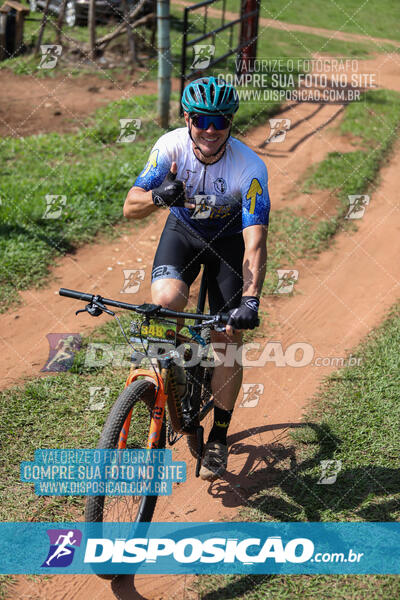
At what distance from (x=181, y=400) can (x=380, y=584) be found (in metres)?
1.62

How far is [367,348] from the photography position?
5.89 metres

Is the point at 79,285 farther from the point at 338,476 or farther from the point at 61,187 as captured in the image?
the point at 338,476

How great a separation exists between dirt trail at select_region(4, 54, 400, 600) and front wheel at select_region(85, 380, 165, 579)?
0.39 m

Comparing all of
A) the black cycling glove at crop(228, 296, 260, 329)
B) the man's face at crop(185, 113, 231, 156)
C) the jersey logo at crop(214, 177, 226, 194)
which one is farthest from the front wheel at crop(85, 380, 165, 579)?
the man's face at crop(185, 113, 231, 156)

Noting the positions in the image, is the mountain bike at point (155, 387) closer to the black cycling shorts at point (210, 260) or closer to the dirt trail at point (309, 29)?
the black cycling shorts at point (210, 260)

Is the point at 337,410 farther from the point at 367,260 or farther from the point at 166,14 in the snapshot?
A: the point at 166,14

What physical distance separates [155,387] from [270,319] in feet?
9.55

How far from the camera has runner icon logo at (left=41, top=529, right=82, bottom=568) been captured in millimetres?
3807

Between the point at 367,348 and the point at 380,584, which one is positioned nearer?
the point at 380,584

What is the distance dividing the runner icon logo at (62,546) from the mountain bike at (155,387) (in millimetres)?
281

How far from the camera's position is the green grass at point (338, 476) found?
3656mm

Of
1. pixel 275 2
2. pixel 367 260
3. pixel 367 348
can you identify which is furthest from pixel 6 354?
pixel 275 2

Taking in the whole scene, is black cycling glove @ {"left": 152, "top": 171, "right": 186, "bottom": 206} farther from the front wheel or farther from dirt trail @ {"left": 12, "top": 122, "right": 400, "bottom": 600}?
dirt trail @ {"left": 12, "top": 122, "right": 400, "bottom": 600}

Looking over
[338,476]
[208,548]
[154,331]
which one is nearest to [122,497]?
[208,548]
